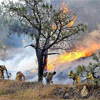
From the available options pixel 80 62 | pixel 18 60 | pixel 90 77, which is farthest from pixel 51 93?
pixel 18 60

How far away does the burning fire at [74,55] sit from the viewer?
21.9 metres

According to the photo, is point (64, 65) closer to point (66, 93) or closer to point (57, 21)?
point (57, 21)

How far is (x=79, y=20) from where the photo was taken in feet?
80.4

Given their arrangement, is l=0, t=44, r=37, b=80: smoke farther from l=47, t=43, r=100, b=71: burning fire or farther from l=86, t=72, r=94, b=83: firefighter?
l=86, t=72, r=94, b=83: firefighter

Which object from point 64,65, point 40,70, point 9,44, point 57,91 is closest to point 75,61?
point 64,65

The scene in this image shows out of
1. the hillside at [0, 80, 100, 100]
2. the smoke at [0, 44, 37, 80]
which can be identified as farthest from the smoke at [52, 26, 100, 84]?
the hillside at [0, 80, 100, 100]

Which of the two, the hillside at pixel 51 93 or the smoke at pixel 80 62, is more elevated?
the smoke at pixel 80 62

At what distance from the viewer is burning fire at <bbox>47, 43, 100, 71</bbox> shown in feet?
71.8

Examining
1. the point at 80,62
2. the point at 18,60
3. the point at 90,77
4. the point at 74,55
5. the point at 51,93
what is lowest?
the point at 51,93

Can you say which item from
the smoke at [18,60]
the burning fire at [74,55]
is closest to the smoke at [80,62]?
the burning fire at [74,55]

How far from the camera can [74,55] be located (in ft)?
68.4

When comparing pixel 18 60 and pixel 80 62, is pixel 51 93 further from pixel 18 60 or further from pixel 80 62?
pixel 18 60

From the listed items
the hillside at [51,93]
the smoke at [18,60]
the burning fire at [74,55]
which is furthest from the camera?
the smoke at [18,60]

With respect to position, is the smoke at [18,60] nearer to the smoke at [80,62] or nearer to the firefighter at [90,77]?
the smoke at [80,62]
